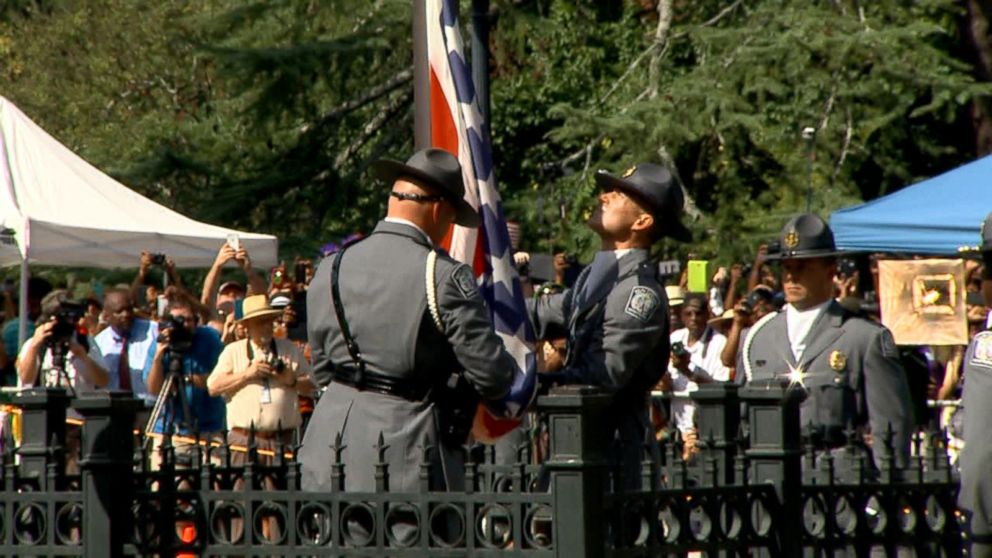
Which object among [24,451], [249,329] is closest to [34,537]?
[24,451]

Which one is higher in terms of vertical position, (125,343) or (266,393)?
(125,343)

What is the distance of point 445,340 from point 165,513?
935 mm

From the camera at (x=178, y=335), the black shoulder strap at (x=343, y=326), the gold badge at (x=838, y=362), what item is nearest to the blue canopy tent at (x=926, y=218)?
the camera at (x=178, y=335)

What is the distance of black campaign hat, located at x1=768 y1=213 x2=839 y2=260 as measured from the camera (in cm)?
714

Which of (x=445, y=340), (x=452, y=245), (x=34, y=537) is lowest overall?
(x=34, y=537)

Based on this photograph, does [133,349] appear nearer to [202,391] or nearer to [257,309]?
[202,391]

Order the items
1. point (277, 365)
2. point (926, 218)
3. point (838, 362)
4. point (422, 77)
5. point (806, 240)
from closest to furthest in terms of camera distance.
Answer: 1. point (422, 77)
2. point (838, 362)
3. point (806, 240)
4. point (277, 365)
5. point (926, 218)

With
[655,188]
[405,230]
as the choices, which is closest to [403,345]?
[405,230]

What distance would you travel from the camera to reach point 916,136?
61.8 ft

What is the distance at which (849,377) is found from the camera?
7.00 metres

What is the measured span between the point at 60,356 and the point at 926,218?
18.6 ft

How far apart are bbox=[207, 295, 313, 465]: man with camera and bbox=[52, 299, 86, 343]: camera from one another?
37.3 inches

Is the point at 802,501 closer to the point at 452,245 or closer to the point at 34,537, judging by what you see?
the point at 452,245

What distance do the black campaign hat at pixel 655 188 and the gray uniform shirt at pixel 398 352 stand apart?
2.85 ft
